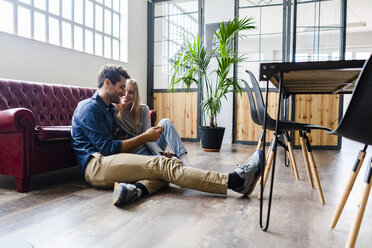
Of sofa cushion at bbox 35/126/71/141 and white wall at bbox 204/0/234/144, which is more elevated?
white wall at bbox 204/0/234/144

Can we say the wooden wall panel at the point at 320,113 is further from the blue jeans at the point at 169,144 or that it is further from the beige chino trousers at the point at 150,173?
the beige chino trousers at the point at 150,173

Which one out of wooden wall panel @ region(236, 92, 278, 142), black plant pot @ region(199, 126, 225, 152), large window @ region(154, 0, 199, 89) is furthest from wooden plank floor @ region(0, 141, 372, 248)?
large window @ region(154, 0, 199, 89)

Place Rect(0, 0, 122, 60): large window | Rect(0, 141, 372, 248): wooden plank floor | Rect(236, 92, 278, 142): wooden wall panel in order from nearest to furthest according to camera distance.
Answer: Rect(0, 141, 372, 248): wooden plank floor < Rect(0, 0, 122, 60): large window < Rect(236, 92, 278, 142): wooden wall panel

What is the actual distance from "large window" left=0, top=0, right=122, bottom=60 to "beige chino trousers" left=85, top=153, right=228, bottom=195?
6.97 ft

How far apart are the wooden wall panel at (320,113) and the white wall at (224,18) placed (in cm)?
102

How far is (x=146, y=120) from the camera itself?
2.34m

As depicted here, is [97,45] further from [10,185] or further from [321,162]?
[321,162]

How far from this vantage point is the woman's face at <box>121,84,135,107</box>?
2.21 meters

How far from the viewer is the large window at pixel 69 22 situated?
10.2 feet

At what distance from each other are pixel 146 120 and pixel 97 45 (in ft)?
8.19

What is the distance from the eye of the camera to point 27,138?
6.19 feet

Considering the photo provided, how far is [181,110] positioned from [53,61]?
7.56 ft

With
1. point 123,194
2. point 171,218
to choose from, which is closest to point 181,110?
point 123,194

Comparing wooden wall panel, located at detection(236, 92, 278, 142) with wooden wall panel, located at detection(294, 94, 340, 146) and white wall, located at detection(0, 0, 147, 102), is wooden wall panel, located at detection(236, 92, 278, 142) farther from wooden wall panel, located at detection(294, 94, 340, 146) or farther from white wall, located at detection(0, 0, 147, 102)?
white wall, located at detection(0, 0, 147, 102)
